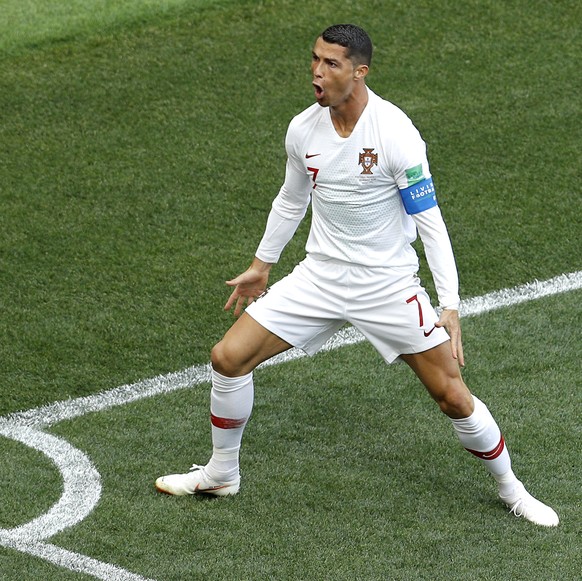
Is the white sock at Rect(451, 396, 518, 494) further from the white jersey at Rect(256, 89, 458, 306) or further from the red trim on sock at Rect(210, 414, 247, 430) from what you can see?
the red trim on sock at Rect(210, 414, 247, 430)

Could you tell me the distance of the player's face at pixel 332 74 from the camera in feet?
15.7

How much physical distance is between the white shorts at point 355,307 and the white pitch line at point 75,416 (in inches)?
44.0

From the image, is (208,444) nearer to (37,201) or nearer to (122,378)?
(122,378)

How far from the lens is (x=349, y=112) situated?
16.0 feet

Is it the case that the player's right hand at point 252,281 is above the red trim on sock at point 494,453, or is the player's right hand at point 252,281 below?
above

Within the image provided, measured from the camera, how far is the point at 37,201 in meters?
8.04

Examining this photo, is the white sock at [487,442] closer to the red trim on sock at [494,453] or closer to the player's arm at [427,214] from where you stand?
the red trim on sock at [494,453]

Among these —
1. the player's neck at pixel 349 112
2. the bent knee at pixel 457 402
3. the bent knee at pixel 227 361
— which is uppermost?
the player's neck at pixel 349 112

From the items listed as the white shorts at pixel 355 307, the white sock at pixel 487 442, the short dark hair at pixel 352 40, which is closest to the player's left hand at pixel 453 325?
the white shorts at pixel 355 307

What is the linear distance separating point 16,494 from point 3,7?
621cm

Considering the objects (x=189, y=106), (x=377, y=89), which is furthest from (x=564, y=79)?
(x=189, y=106)

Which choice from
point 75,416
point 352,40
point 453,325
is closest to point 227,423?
point 453,325

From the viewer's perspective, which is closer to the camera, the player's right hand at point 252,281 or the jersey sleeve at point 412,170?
the jersey sleeve at point 412,170

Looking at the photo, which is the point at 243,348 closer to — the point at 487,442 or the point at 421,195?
the point at 421,195
